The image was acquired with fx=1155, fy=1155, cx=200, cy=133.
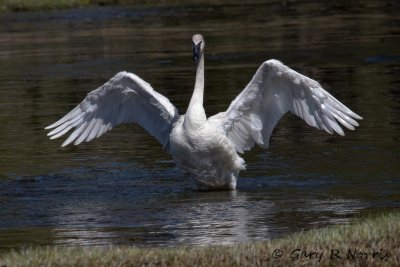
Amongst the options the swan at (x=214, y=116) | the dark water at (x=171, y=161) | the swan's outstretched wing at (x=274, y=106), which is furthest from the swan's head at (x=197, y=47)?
the dark water at (x=171, y=161)

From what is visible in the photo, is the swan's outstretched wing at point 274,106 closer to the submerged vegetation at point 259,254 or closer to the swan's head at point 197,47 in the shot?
the swan's head at point 197,47

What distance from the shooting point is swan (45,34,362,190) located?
1259 centimetres

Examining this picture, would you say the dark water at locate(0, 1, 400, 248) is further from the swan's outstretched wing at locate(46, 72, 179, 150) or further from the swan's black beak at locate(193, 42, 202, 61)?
the swan's black beak at locate(193, 42, 202, 61)

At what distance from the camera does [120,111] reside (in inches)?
558

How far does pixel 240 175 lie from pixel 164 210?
2.52m

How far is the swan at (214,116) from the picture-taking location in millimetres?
12586

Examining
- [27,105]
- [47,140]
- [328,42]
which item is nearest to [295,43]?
[328,42]

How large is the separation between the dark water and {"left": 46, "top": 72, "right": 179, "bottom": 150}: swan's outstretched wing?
54cm

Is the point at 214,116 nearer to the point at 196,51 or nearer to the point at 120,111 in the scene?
the point at 196,51

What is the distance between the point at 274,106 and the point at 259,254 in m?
5.01

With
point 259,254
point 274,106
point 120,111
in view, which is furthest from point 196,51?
point 259,254

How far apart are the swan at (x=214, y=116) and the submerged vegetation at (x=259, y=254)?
146 inches

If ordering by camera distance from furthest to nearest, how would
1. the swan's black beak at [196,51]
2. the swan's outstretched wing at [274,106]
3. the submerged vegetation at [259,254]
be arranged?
the swan's black beak at [196,51]
the swan's outstretched wing at [274,106]
the submerged vegetation at [259,254]

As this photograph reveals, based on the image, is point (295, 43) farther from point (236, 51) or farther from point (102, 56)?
point (102, 56)
